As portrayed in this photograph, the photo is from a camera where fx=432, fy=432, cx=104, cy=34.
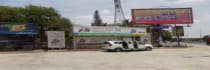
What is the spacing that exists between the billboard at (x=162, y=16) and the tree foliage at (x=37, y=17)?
39.9 feet

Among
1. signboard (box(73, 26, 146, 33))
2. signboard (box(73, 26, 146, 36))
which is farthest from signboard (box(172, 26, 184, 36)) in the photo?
signboard (box(73, 26, 146, 33))

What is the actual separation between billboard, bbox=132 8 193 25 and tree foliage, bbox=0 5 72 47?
39.9 ft

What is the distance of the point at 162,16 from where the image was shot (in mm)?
67562

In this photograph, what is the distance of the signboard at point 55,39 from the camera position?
180 ft

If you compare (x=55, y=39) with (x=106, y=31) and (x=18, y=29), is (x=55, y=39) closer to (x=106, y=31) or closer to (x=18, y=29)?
(x=18, y=29)

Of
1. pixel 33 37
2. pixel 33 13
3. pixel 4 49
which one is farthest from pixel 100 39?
pixel 33 13

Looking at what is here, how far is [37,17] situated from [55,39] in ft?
64.9

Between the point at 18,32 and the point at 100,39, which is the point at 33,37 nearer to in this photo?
the point at 18,32

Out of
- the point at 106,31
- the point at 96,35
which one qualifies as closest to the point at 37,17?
the point at 106,31

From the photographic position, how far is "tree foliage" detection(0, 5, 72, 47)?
71.8 m

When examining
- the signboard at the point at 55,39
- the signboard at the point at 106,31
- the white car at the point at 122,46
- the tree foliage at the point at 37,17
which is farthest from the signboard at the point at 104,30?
the tree foliage at the point at 37,17

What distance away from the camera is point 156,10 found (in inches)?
2660

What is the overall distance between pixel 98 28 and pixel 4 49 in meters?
13.4

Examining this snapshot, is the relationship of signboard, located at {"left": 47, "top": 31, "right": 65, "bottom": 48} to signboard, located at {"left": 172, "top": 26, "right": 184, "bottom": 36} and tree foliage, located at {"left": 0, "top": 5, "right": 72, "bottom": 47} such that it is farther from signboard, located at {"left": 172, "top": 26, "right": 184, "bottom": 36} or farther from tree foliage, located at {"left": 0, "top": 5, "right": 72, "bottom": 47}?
signboard, located at {"left": 172, "top": 26, "right": 184, "bottom": 36}
